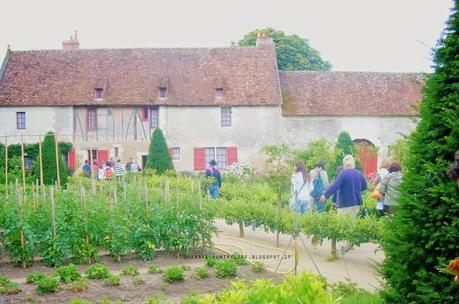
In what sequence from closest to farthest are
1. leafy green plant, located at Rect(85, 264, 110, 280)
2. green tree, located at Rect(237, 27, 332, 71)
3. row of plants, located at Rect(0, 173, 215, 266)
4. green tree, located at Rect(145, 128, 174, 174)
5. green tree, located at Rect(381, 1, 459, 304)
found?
green tree, located at Rect(381, 1, 459, 304) < leafy green plant, located at Rect(85, 264, 110, 280) < row of plants, located at Rect(0, 173, 215, 266) < green tree, located at Rect(145, 128, 174, 174) < green tree, located at Rect(237, 27, 332, 71)

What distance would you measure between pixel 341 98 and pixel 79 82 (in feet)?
45.6

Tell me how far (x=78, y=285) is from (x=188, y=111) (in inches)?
993

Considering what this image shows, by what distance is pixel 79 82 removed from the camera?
33500mm

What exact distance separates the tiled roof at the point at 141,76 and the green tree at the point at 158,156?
3795mm

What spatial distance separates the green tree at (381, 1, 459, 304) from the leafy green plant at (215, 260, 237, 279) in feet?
15.0

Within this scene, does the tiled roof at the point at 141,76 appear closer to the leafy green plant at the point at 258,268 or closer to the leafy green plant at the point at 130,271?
the leafy green plant at the point at 258,268

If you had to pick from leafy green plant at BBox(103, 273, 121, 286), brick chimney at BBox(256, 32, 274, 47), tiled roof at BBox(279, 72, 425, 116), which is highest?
brick chimney at BBox(256, 32, 274, 47)

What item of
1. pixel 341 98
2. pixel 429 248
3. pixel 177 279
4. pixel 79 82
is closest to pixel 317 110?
pixel 341 98

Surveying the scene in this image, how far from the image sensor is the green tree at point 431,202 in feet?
14.0

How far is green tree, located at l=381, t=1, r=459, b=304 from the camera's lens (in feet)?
14.0

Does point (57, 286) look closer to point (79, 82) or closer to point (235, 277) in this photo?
point (235, 277)

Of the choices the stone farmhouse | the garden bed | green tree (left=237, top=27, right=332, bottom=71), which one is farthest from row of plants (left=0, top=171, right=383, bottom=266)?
green tree (left=237, top=27, right=332, bottom=71)

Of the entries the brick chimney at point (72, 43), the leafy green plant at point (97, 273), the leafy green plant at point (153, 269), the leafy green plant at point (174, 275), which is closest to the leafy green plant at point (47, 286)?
the leafy green plant at point (97, 273)

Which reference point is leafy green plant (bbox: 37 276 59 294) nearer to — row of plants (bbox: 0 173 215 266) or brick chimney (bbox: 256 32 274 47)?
row of plants (bbox: 0 173 215 266)
